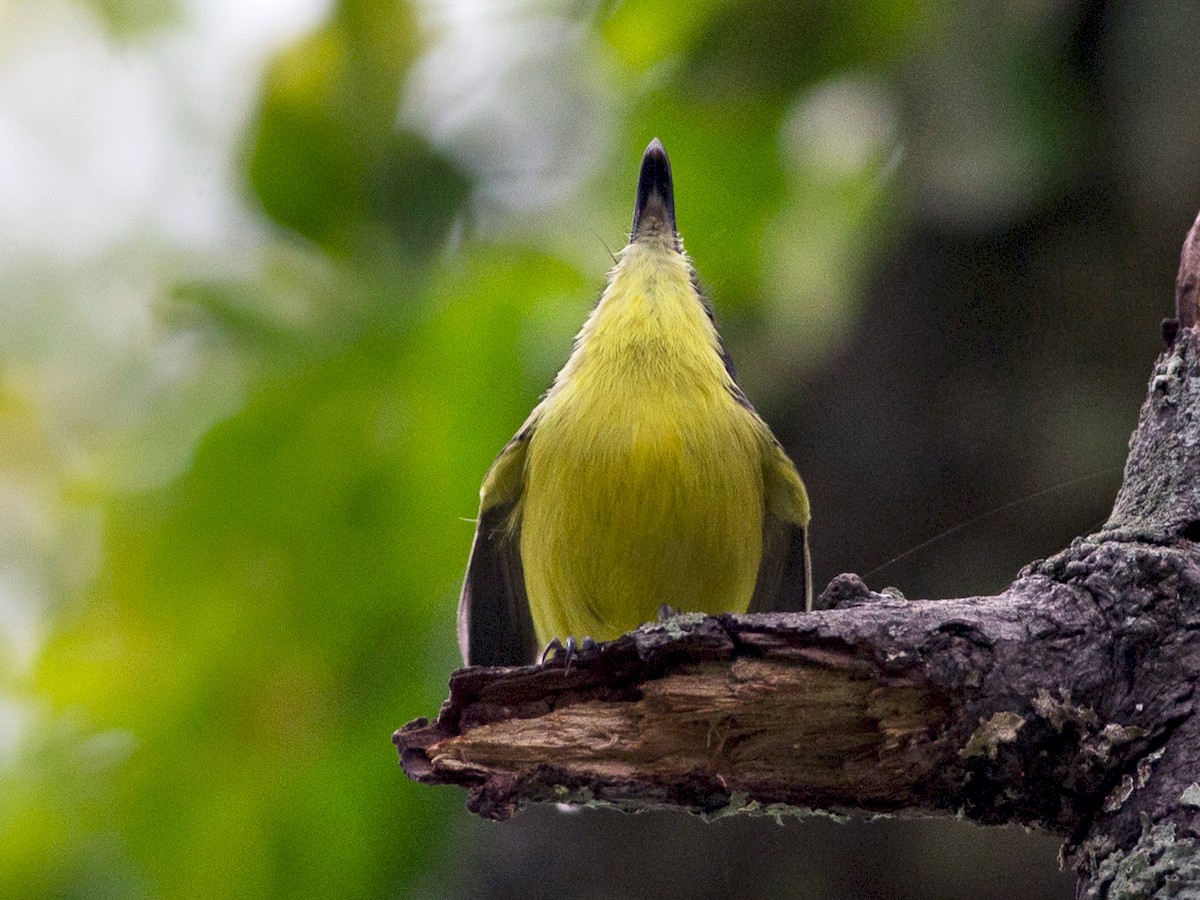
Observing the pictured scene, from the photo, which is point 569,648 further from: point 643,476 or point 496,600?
point 496,600

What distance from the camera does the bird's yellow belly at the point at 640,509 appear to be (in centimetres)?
364

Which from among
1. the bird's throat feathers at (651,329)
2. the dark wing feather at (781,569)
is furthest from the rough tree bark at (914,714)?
Answer: the dark wing feather at (781,569)

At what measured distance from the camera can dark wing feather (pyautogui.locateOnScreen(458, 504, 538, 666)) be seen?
13.0 ft

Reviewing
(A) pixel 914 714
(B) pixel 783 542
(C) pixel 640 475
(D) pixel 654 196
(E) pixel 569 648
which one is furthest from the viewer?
(B) pixel 783 542

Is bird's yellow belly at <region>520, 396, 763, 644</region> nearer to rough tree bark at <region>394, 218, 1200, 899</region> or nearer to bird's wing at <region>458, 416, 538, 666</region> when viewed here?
bird's wing at <region>458, 416, 538, 666</region>

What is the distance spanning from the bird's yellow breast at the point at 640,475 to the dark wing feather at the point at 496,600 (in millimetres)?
185

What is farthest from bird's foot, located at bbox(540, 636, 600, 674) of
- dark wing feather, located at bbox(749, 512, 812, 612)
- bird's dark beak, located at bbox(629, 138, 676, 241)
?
bird's dark beak, located at bbox(629, 138, 676, 241)

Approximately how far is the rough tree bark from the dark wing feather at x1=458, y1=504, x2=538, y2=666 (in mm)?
1306

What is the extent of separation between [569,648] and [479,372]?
→ 82 centimetres

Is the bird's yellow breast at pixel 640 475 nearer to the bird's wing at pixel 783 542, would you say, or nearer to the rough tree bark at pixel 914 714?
the bird's wing at pixel 783 542

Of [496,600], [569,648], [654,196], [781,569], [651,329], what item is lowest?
[569,648]

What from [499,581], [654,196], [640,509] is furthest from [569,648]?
[654,196]

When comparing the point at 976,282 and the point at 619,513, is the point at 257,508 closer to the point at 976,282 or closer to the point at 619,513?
the point at 619,513

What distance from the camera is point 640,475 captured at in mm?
3625
